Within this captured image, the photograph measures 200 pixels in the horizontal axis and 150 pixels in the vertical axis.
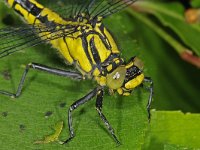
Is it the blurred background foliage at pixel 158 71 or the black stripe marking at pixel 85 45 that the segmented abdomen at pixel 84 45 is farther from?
the blurred background foliage at pixel 158 71

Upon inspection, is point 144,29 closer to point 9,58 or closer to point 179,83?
point 179,83

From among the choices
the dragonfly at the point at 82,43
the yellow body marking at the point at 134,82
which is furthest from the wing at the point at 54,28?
the yellow body marking at the point at 134,82

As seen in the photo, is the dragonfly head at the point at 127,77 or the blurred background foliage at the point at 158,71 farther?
the dragonfly head at the point at 127,77

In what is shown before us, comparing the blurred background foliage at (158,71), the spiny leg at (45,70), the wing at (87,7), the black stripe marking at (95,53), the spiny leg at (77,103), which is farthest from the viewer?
the wing at (87,7)

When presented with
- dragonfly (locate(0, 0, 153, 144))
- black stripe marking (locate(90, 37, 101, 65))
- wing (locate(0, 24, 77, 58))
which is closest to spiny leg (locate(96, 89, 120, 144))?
dragonfly (locate(0, 0, 153, 144))

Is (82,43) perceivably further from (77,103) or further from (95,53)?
(77,103)

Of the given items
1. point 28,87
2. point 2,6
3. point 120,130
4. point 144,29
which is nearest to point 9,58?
point 28,87

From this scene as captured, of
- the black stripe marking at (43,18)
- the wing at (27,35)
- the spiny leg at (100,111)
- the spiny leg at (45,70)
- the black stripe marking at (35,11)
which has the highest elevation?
the black stripe marking at (35,11)
